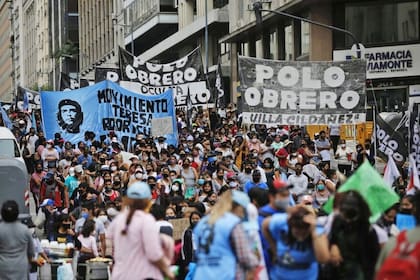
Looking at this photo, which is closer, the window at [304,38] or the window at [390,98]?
the window at [390,98]

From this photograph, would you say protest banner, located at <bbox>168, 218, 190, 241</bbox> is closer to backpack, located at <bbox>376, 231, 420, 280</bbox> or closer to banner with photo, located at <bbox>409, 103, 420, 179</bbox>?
banner with photo, located at <bbox>409, 103, 420, 179</bbox>

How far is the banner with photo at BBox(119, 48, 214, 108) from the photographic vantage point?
1096 inches

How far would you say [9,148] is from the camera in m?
21.9

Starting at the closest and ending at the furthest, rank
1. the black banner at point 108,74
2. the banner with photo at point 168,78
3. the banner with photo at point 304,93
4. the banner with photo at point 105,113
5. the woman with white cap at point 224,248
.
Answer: the woman with white cap at point 224,248
the banner with photo at point 304,93
the banner with photo at point 105,113
the banner with photo at point 168,78
the black banner at point 108,74

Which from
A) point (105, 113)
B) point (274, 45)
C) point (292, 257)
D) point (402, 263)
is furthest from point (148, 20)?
point (402, 263)

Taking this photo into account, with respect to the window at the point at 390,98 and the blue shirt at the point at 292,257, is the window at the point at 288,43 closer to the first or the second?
the window at the point at 390,98

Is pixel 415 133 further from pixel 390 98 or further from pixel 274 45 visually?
pixel 274 45

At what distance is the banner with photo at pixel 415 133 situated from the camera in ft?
51.5

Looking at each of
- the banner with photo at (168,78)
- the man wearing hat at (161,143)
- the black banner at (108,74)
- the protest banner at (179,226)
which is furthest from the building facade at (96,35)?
the protest banner at (179,226)

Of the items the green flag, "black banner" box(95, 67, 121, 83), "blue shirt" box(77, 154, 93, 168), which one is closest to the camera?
the green flag

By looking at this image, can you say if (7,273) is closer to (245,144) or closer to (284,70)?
(284,70)

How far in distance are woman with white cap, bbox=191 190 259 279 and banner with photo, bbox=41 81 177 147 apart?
15.8 meters

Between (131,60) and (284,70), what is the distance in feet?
29.5

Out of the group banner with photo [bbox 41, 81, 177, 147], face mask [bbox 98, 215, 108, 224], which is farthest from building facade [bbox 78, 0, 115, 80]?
face mask [bbox 98, 215, 108, 224]
